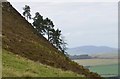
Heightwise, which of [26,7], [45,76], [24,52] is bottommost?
[45,76]

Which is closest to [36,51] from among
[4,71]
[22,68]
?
[22,68]

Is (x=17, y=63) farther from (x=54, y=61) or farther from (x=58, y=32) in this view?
(x=58, y=32)

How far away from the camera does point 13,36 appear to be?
155ft

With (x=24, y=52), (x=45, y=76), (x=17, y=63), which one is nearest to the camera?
(x=45, y=76)

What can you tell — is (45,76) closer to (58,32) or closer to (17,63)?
(17,63)

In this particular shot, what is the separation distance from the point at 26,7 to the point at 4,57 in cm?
6820

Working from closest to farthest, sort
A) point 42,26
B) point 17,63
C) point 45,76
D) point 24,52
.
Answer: point 45,76
point 17,63
point 24,52
point 42,26

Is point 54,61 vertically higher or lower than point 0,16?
lower

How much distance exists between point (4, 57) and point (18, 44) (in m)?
10.2

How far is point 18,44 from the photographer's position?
44250mm

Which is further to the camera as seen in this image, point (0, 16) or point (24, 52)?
point (0, 16)

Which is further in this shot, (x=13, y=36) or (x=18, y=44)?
(x=13, y=36)

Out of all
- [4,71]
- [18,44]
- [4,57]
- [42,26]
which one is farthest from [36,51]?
[42,26]

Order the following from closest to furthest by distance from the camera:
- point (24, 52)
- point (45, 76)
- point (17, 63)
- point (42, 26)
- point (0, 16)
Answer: point (45, 76)
point (17, 63)
point (24, 52)
point (0, 16)
point (42, 26)
